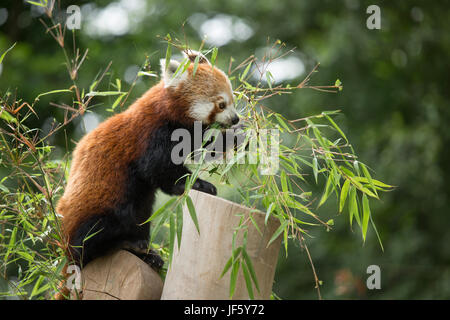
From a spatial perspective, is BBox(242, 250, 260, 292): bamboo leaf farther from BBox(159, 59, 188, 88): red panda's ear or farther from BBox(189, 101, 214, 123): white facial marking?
BBox(159, 59, 188, 88): red panda's ear

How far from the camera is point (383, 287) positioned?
6355 mm

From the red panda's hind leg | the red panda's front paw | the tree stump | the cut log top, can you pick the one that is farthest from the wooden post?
the red panda's hind leg

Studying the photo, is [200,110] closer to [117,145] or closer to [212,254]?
[117,145]

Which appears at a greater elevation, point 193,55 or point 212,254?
point 193,55

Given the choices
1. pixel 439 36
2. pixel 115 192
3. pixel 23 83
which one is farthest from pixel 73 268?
pixel 439 36

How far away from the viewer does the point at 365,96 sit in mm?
6387

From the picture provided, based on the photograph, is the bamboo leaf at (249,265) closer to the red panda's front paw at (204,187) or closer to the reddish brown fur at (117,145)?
the red panda's front paw at (204,187)

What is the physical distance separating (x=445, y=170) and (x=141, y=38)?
15.1 ft

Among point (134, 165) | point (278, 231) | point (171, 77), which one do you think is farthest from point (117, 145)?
point (278, 231)

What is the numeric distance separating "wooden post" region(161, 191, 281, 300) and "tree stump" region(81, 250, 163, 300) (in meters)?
0.14

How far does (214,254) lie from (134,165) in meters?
0.76

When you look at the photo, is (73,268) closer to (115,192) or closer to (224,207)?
(115,192)

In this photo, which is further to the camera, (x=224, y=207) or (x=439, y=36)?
(x=439, y=36)

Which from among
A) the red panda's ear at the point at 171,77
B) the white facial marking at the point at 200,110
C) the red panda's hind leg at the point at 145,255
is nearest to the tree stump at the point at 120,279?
the red panda's hind leg at the point at 145,255
